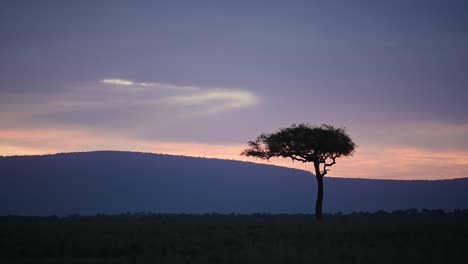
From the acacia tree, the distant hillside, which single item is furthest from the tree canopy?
the distant hillside

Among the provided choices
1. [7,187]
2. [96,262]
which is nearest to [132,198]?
[7,187]

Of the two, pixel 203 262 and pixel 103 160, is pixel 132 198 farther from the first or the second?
pixel 203 262

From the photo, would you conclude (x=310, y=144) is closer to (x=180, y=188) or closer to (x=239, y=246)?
(x=239, y=246)

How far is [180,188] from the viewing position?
15212cm

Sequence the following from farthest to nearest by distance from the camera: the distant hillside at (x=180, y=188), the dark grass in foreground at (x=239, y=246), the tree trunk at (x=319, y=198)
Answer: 1. the distant hillside at (x=180, y=188)
2. the tree trunk at (x=319, y=198)
3. the dark grass in foreground at (x=239, y=246)

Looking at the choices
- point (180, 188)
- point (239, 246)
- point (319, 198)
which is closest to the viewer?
point (239, 246)

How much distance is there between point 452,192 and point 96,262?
162012 mm

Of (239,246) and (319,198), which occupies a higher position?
(319,198)

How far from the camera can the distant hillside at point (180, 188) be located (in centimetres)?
13175

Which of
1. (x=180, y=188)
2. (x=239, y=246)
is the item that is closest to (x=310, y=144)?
(x=239, y=246)

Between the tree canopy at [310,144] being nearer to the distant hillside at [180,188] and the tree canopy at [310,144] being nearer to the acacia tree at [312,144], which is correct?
the acacia tree at [312,144]

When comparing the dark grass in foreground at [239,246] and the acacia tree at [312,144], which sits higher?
the acacia tree at [312,144]

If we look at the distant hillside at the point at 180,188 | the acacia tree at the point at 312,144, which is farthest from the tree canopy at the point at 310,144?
the distant hillside at the point at 180,188

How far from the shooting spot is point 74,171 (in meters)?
145
